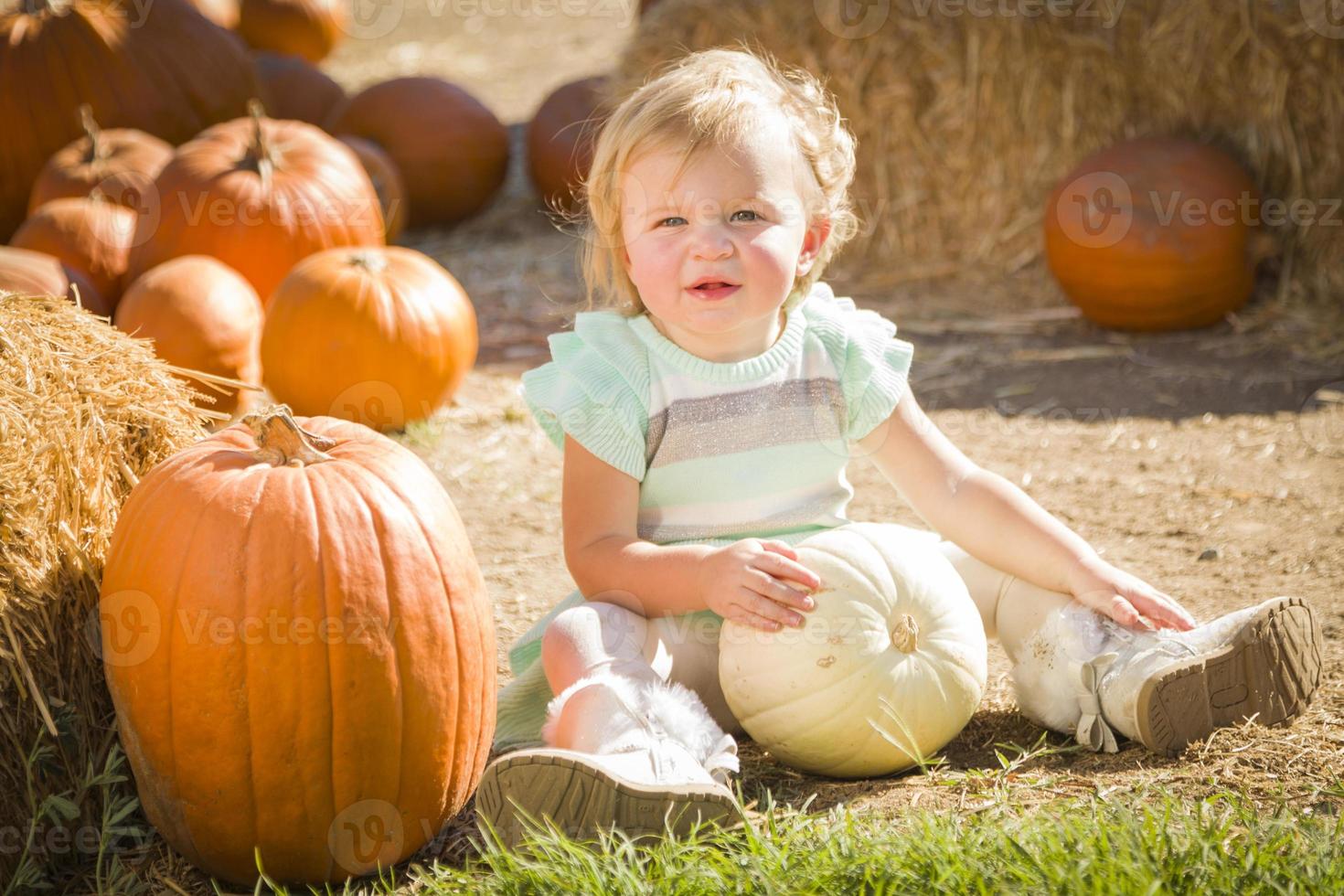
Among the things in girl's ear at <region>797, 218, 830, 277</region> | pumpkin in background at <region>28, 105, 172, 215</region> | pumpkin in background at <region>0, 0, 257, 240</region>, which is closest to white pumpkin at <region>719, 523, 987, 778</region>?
girl's ear at <region>797, 218, 830, 277</region>

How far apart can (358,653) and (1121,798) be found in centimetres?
133

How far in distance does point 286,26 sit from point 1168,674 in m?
9.14

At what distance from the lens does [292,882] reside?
7.64 ft

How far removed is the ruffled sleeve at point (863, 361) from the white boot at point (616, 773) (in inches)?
31.1

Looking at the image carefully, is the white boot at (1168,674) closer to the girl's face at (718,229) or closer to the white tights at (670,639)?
the white tights at (670,639)

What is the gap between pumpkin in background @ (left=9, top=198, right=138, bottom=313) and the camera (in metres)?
5.09

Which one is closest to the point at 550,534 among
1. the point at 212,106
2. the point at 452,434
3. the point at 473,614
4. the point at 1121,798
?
the point at 452,434

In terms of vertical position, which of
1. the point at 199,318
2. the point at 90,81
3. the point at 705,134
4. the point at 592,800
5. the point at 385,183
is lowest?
the point at 592,800

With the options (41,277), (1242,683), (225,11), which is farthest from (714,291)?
(225,11)

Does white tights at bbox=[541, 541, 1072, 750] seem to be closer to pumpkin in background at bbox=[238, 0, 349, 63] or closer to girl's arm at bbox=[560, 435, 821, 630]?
girl's arm at bbox=[560, 435, 821, 630]

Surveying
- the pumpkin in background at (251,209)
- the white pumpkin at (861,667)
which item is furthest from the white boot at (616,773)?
the pumpkin in background at (251,209)

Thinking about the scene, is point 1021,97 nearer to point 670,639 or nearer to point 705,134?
point 705,134

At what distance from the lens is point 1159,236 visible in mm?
5785

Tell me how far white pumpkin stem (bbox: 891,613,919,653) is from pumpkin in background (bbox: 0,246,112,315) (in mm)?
3238
